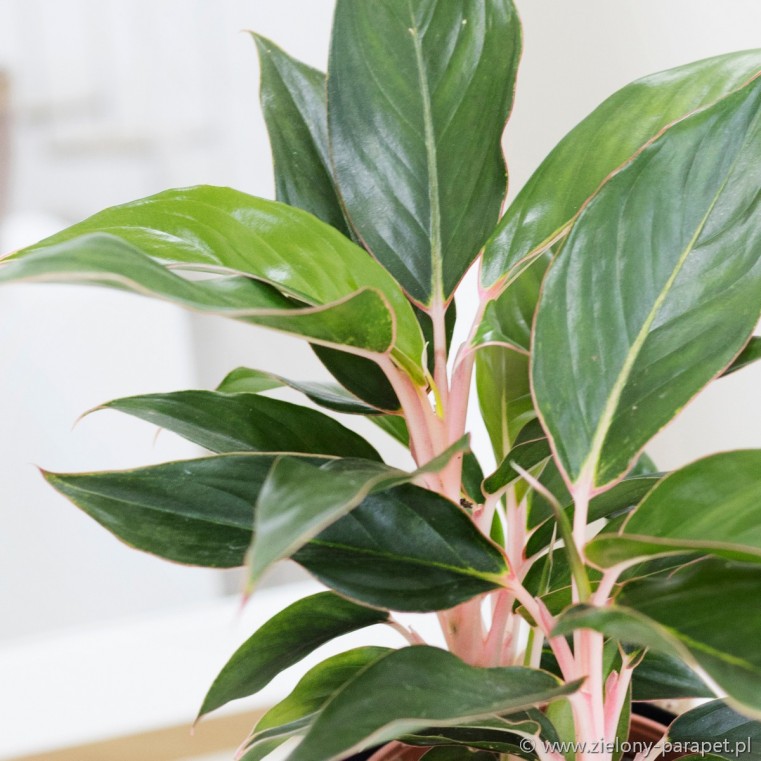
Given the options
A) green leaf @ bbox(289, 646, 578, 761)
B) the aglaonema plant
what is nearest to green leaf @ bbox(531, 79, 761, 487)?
the aglaonema plant

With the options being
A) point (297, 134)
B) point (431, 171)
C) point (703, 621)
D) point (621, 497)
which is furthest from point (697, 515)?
point (297, 134)

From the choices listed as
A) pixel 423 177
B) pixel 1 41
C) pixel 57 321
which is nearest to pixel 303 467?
pixel 423 177

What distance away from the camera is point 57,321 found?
4.09ft

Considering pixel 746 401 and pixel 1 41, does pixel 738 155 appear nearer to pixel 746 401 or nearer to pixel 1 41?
pixel 746 401

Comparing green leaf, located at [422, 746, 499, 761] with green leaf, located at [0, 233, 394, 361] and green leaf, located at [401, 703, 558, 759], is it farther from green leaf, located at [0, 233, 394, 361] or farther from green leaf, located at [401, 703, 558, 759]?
green leaf, located at [0, 233, 394, 361]

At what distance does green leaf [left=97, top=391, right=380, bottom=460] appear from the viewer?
52cm

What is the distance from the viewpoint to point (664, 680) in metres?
0.61

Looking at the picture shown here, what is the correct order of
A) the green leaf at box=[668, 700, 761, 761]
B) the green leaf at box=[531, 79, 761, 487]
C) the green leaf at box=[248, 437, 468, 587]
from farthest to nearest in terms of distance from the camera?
1. the green leaf at box=[668, 700, 761, 761]
2. the green leaf at box=[531, 79, 761, 487]
3. the green leaf at box=[248, 437, 468, 587]

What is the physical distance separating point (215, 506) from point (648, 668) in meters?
0.36

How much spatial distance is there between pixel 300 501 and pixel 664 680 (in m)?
0.40

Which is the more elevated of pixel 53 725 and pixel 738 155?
pixel 738 155

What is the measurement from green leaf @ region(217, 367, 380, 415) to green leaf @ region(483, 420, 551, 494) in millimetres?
94

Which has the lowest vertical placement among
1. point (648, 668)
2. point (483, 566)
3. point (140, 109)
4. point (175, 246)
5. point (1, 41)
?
point (648, 668)

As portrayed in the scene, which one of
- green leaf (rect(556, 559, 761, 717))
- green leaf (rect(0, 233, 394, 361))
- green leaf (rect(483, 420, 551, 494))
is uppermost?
green leaf (rect(0, 233, 394, 361))
